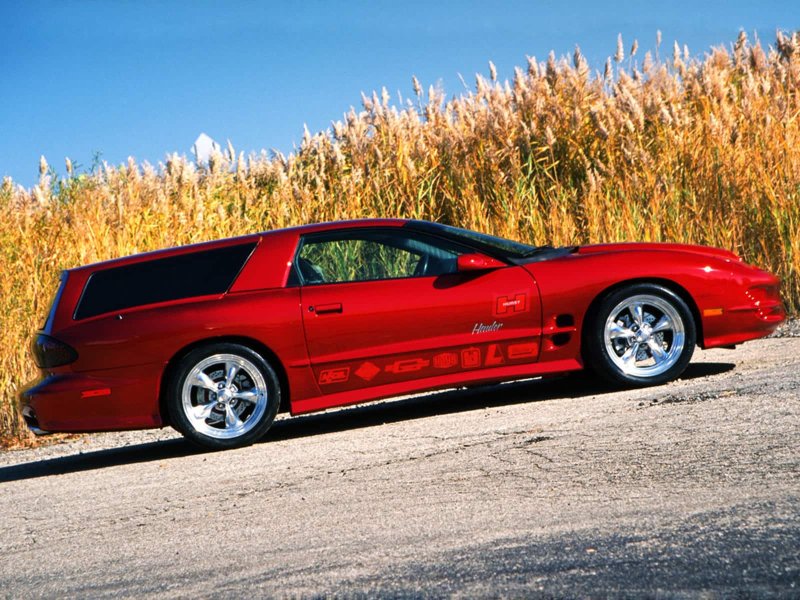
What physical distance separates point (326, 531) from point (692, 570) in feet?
5.74

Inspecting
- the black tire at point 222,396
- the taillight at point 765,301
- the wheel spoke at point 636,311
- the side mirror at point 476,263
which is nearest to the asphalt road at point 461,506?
the black tire at point 222,396

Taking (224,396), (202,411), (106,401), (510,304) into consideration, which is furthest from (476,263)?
(106,401)

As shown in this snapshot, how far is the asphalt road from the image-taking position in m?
3.87

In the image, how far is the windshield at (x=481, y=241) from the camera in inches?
316

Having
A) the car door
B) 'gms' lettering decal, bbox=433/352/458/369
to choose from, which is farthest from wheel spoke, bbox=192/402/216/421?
'gms' lettering decal, bbox=433/352/458/369

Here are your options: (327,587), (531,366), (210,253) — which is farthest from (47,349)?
(327,587)

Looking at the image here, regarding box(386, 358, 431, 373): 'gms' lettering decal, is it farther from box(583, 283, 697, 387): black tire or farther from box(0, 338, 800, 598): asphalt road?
box(583, 283, 697, 387): black tire

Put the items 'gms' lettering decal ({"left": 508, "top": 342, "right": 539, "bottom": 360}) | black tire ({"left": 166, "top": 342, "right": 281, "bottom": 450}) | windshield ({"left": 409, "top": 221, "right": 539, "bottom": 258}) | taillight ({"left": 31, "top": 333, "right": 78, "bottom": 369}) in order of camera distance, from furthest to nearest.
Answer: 1. windshield ({"left": 409, "top": 221, "right": 539, "bottom": 258})
2. 'gms' lettering decal ({"left": 508, "top": 342, "right": 539, "bottom": 360})
3. taillight ({"left": 31, "top": 333, "right": 78, "bottom": 369})
4. black tire ({"left": 166, "top": 342, "right": 281, "bottom": 450})

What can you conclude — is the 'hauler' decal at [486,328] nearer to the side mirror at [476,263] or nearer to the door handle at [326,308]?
the side mirror at [476,263]

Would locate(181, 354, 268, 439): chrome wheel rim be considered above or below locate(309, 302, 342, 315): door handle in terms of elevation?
below

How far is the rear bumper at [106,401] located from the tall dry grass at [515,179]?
10.3 feet

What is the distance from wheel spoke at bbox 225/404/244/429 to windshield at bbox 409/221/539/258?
1842 millimetres

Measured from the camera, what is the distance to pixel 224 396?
24.7 feet

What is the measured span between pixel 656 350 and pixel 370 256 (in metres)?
2.13
